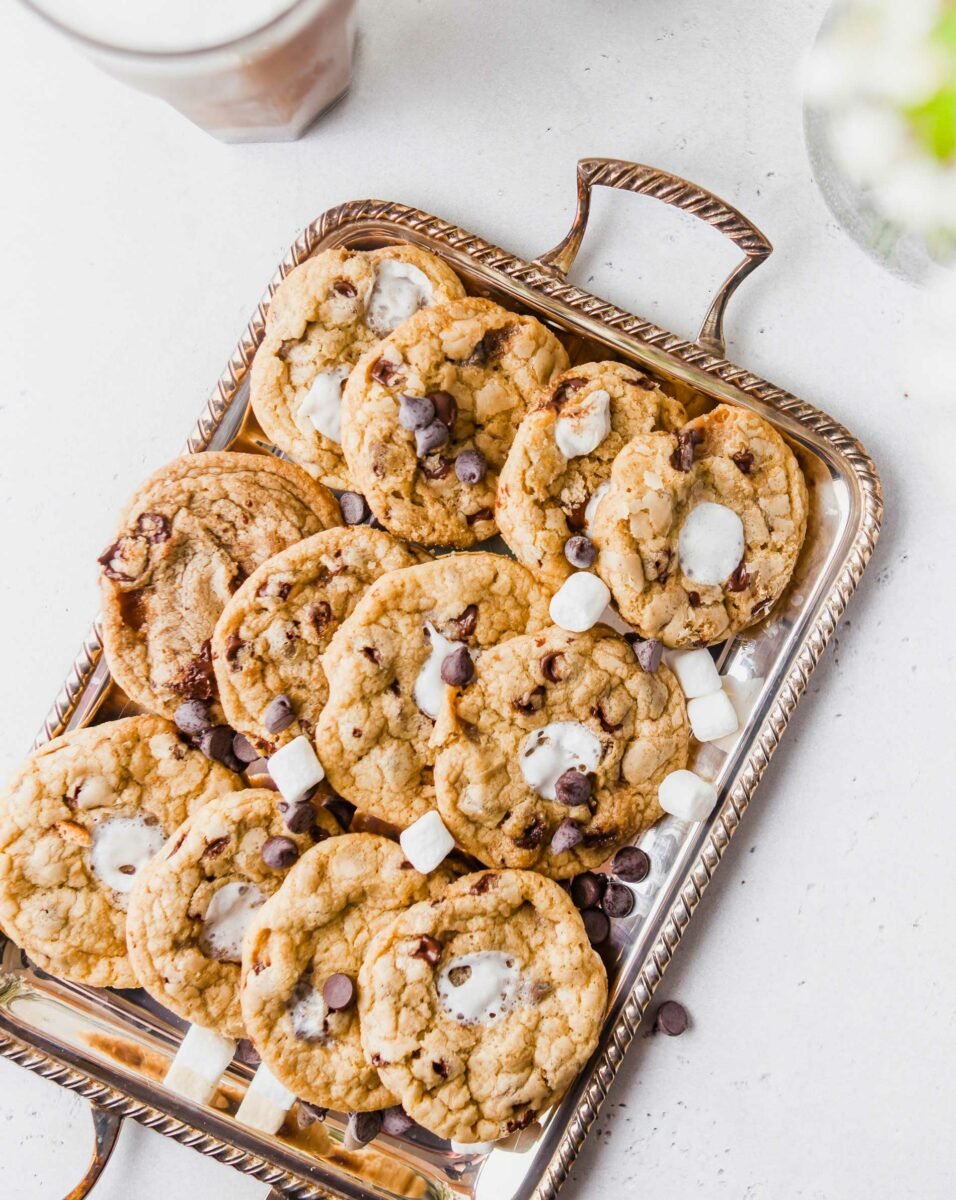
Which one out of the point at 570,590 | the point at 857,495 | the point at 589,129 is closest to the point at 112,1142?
the point at 570,590

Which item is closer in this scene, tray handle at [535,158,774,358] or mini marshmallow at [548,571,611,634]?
mini marshmallow at [548,571,611,634]

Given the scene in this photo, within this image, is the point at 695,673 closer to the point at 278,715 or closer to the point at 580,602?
the point at 580,602

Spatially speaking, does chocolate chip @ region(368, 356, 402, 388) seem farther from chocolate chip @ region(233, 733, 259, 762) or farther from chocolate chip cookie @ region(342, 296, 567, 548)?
chocolate chip @ region(233, 733, 259, 762)

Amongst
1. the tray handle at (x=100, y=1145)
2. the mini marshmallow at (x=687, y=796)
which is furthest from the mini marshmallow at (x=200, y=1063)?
the mini marshmallow at (x=687, y=796)

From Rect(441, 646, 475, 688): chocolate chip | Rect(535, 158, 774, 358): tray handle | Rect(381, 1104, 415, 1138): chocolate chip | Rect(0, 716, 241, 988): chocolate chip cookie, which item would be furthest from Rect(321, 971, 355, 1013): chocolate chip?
Rect(535, 158, 774, 358): tray handle

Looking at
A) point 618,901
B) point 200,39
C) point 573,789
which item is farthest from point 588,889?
point 200,39

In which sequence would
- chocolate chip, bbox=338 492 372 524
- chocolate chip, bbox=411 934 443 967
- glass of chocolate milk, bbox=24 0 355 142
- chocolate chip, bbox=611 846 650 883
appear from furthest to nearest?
chocolate chip, bbox=338 492 372 524 < chocolate chip, bbox=611 846 650 883 < chocolate chip, bbox=411 934 443 967 < glass of chocolate milk, bbox=24 0 355 142

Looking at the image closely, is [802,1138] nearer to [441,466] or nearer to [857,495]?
[857,495]
